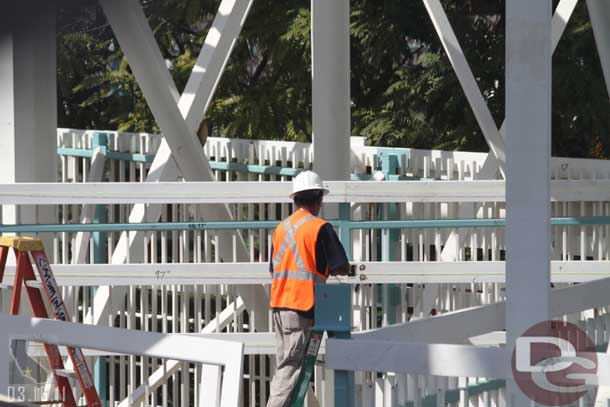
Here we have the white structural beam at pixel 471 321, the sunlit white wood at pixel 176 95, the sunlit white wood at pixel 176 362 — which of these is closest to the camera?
the white structural beam at pixel 471 321

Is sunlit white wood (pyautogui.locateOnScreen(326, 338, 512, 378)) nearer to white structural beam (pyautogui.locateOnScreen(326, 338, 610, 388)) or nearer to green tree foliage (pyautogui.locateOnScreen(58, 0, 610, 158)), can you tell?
white structural beam (pyautogui.locateOnScreen(326, 338, 610, 388))

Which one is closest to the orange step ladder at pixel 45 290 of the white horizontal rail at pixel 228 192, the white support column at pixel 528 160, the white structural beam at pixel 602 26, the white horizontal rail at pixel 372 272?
the white horizontal rail at pixel 228 192

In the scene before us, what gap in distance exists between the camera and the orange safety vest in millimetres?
7445

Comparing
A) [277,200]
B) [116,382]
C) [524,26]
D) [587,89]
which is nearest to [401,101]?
[587,89]

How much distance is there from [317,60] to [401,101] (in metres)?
8.95

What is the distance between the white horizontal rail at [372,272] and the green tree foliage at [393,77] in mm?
8075

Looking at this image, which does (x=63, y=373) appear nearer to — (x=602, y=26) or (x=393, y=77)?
(x=602, y=26)

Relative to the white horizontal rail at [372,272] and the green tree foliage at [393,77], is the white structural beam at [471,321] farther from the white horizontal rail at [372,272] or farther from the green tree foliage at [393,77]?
the green tree foliage at [393,77]

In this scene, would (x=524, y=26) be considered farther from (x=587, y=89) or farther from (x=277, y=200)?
(x=587, y=89)

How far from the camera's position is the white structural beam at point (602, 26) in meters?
10.0

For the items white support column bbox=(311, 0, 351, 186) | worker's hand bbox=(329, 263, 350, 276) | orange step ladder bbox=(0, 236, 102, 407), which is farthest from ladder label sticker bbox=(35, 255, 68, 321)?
white support column bbox=(311, 0, 351, 186)

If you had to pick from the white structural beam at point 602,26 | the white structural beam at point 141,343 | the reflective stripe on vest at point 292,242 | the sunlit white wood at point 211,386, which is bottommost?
the sunlit white wood at point 211,386

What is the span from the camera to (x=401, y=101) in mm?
18531

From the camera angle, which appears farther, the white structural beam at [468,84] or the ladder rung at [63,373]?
the white structural beam at [468,84]
